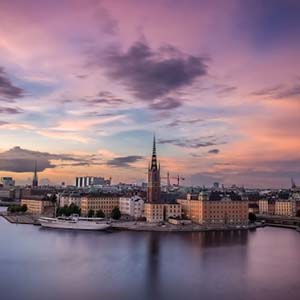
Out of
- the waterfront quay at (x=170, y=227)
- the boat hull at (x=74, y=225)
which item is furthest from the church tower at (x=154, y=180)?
the boat hull at (x=74, y=225)

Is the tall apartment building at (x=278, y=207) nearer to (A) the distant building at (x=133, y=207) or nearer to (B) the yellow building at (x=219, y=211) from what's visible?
(B) the yellow building at (x=219, y=211)

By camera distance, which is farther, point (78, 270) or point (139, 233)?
point (139, 233)

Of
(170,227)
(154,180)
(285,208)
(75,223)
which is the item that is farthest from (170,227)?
(285,208)

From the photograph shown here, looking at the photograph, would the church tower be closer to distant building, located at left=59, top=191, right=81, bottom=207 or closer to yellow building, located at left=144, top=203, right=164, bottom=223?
yellow building, located at left=144, top=203, right=164, bottom=223

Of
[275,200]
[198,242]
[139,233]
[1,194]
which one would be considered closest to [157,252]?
[198,242]

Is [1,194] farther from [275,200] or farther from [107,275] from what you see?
[107,275]

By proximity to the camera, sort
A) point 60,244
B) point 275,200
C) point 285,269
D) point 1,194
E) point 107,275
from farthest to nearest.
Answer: point 1,194 → point 275,200 → point 60,244 → point 285,269 → point 107,275

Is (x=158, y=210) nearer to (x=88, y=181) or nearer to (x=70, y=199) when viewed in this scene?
(x=70, y=199)

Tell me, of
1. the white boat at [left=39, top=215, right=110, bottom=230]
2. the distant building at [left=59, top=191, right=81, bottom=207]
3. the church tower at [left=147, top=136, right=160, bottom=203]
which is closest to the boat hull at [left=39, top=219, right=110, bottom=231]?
the white boat at [left=39, top=215, right=110, bottom=230]
